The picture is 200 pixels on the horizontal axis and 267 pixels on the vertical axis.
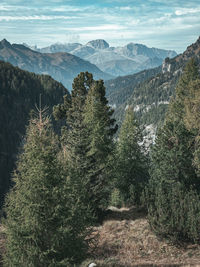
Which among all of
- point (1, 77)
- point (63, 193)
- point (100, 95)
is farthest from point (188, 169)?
point (1, 77)

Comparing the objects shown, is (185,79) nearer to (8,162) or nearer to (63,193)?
(63,193)

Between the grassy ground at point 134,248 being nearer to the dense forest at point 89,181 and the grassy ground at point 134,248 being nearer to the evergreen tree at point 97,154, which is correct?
the dense forest at point 89,181

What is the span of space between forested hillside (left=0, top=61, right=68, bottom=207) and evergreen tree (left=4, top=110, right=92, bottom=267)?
384 feet

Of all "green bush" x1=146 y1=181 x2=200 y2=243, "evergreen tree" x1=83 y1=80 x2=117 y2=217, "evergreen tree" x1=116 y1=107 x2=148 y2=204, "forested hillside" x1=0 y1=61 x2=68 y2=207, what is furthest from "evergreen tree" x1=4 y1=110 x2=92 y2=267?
"forested hillside" x1=0 y1=61 x2=68 y2=207

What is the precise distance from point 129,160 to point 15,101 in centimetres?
15368

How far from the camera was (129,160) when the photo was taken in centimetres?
2625

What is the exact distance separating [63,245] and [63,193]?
2299 millimetres

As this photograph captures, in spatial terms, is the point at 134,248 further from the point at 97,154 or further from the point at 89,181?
the point at 97,154

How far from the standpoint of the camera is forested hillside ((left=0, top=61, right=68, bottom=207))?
137 meters

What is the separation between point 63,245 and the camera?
11703 millimetres

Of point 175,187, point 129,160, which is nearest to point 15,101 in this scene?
point 129,160

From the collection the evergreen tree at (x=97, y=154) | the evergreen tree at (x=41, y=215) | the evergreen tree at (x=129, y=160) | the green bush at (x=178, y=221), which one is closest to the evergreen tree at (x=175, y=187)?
the green bush at (x=178, y=221)

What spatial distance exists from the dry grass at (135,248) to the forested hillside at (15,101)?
109800 mm

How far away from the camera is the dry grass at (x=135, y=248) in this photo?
14.1 metres
